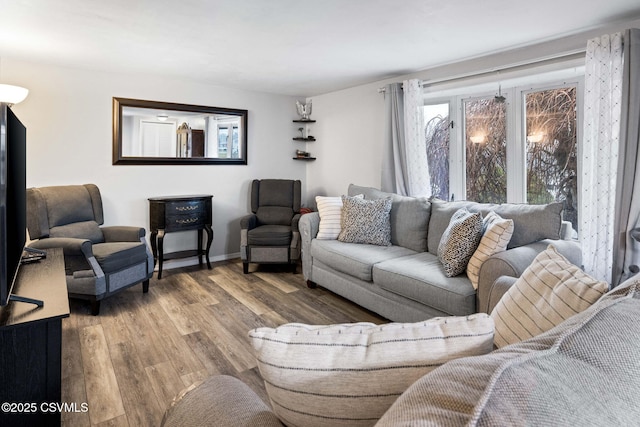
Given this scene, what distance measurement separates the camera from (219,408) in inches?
34.2

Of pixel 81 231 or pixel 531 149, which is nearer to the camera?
pixel 531 149

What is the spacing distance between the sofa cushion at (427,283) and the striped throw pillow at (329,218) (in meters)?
0.83

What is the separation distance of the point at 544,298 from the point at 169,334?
2.49 m

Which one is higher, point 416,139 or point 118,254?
point 416,139

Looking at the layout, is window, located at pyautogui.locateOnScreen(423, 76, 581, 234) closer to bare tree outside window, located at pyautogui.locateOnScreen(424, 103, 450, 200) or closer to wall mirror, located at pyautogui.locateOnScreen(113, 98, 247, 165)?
bare tree outside window, located at pyautogui.locateOnScreen(424, 103, 450, 200)

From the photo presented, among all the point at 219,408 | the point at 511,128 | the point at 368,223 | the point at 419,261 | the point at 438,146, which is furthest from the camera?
the point at 438,146

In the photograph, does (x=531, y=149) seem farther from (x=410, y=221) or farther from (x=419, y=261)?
(x=419, y=261)

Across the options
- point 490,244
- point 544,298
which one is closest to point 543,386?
point 544,298

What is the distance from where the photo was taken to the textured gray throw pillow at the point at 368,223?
3.41 m

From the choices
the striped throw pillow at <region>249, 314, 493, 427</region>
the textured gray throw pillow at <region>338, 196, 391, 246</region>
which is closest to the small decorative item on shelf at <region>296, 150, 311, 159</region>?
the textured gray throw pillow at <region>338, 196, 391, 246</region>

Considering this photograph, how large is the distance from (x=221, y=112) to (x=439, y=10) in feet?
10.2

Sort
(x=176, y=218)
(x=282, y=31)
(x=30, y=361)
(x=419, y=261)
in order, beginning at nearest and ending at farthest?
(x=30, y=361), (x=282, y=31), (x=419, y=261), (x=176, y=218)

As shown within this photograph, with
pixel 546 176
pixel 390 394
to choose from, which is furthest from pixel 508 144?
pixel 390 394

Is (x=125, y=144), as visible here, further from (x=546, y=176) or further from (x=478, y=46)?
(x=546, y=176)
